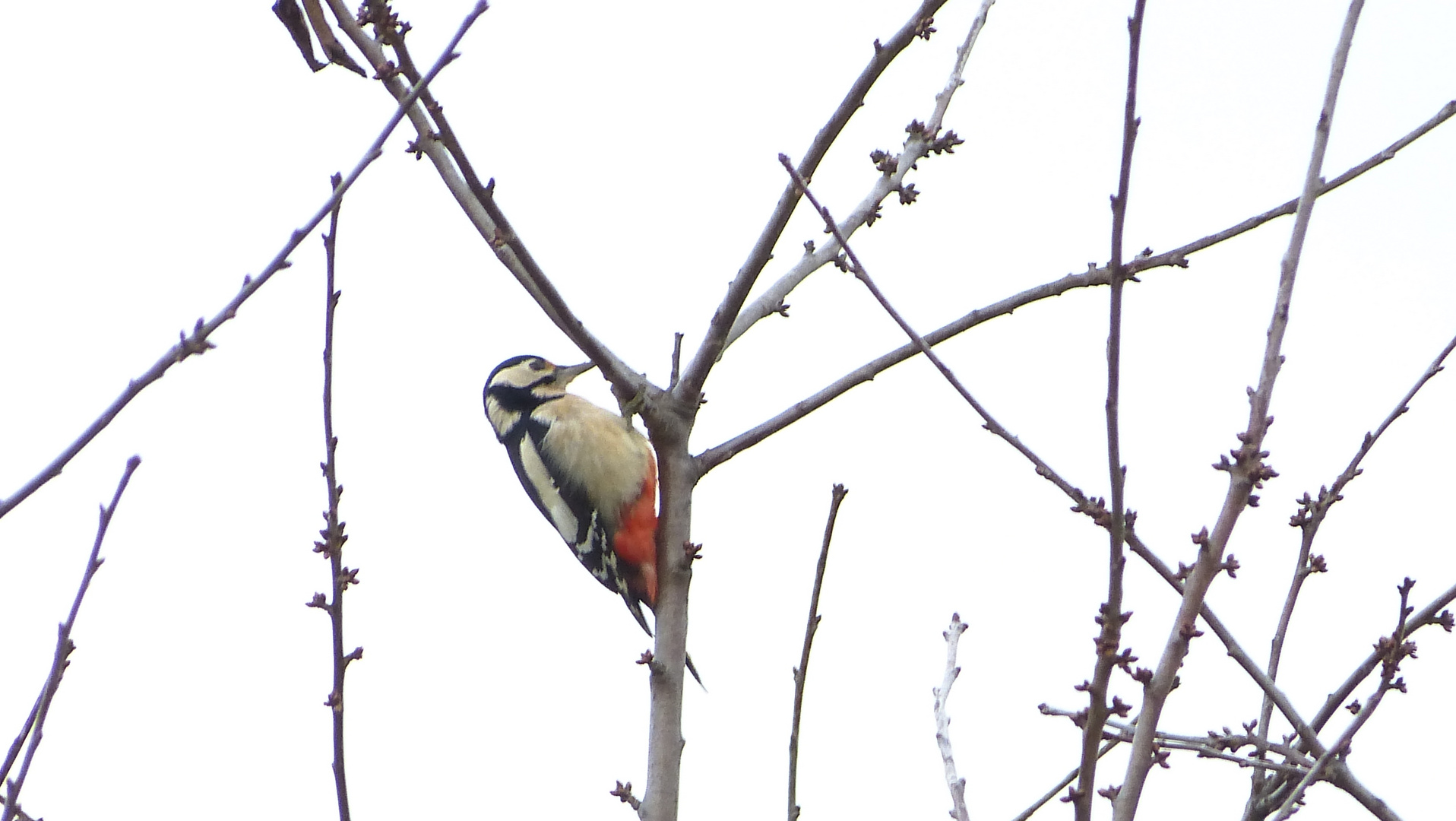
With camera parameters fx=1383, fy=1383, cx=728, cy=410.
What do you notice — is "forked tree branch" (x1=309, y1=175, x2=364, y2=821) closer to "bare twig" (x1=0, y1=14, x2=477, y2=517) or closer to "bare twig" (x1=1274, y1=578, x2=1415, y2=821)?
"bare twig" (x1=0, y1=14, x2=477, y2=517)

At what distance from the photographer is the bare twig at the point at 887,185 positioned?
3852 mm

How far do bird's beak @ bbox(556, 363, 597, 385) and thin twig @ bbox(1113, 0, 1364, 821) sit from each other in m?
4.84

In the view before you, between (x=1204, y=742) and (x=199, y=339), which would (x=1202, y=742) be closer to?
(x=1204, y=742)

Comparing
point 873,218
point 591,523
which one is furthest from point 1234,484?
point 591,523

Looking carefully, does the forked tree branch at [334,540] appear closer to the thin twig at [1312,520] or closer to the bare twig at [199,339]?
the bare twig at [199,339]

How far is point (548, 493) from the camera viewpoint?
6.24 meters

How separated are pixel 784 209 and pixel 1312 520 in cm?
127

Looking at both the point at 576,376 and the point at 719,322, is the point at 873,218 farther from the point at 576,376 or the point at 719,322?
the point at 576,376

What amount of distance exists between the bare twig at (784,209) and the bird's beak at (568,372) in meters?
3.35

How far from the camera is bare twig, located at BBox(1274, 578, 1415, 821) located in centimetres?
217

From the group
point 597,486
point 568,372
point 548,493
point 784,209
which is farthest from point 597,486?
point 784,209

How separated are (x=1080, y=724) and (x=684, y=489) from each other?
1.50 metres

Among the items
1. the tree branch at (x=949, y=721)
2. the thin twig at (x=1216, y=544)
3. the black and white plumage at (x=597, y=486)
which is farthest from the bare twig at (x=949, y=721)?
the black and white plumage at (x=597, y=486)

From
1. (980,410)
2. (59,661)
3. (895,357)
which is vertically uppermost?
(895,357)
